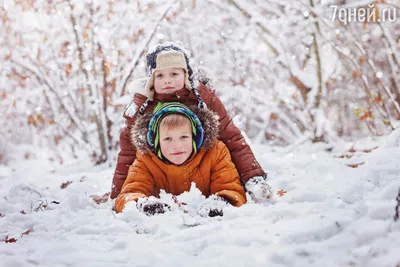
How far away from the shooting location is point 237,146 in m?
3.66

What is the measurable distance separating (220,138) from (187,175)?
24.1 inches

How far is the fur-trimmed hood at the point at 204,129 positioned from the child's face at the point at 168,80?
0.27 meters

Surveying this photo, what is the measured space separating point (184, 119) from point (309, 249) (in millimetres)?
1668

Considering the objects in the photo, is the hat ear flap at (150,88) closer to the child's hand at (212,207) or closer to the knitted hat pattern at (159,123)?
the knitted hat pattern at (159,123)

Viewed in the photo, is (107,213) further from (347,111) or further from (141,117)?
(347,111)

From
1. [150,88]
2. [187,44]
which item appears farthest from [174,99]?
[187,44]

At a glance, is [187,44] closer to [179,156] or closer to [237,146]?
[237,146]

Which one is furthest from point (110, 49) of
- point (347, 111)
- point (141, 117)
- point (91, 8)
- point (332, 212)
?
point (347, 111)

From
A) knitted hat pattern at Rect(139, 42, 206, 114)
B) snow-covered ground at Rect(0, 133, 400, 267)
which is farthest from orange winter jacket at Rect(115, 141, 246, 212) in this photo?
knitted hat pattern at Rect(139, 42, 206, 114)

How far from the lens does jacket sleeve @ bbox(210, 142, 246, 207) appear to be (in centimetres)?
310

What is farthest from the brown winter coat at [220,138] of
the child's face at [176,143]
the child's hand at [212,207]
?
the child's hand at [212,207]

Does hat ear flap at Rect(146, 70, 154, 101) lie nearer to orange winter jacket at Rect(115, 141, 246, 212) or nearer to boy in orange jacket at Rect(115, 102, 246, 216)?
boy in orange jacket at Rect(115, 102, 246, 216)

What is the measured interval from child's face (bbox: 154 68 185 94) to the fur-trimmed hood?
0.89ft

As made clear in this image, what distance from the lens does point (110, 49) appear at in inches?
315
